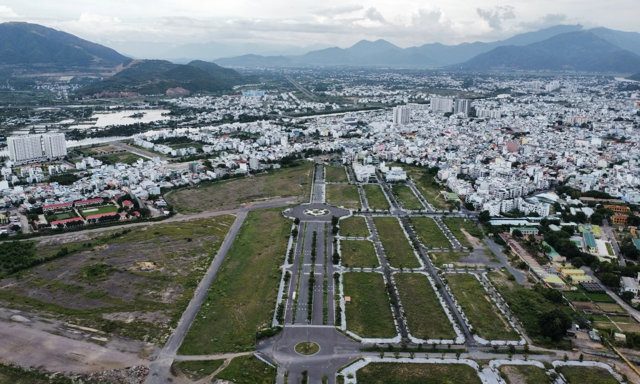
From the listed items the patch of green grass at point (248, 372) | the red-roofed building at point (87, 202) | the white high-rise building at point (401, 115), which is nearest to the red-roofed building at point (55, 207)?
the red-roofed building at point (87, 202)

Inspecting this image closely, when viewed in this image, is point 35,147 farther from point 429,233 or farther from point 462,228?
point 462,228

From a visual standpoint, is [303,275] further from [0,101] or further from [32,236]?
[0,101]

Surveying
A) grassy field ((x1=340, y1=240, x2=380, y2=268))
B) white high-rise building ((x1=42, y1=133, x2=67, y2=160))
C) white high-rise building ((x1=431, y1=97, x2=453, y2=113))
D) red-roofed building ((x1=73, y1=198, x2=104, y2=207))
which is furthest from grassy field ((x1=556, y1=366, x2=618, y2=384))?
white high-rise building ((x1=431, y1=97, x2=453, y2=113))

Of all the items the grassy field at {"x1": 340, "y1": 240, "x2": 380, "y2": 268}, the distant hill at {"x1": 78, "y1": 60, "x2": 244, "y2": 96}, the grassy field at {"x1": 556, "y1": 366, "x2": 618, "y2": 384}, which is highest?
the distant hill at {"x1": 78, "y1": 60, "x2": 244, "y2": 96}

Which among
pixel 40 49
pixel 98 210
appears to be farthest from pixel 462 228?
pixel 40 49

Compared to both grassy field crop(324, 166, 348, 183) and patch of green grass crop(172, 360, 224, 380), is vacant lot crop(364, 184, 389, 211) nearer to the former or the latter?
grassy field crop(324, 166, 348, 183)

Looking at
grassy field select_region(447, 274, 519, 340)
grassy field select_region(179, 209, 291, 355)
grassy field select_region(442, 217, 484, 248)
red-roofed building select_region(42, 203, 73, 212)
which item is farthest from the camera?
red-roofed building select_region(42, 203, 73, 212)
